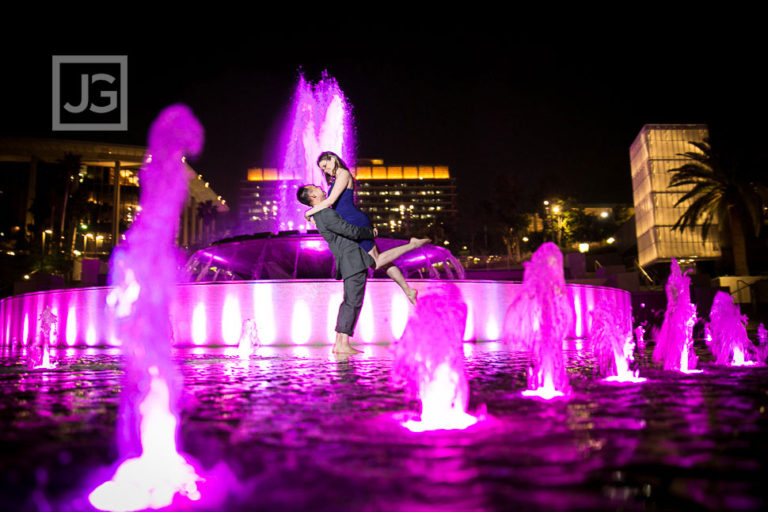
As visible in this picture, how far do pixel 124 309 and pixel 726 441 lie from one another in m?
2.40

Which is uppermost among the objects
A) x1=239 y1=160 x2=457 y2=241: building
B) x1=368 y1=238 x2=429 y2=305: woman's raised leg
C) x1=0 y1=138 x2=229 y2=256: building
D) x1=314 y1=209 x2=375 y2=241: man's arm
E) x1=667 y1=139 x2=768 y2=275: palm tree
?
x1=239 y1=160 x2=457 y2=241: building

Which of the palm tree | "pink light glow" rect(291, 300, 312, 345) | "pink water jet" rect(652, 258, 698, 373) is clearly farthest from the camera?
the palm tree

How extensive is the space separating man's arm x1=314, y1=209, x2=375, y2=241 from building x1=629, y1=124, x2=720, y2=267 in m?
51.9

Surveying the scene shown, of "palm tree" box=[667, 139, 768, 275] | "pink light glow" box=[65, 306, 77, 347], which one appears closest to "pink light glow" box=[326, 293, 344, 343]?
"pink light glow" box=[65, 306, 77, 347]

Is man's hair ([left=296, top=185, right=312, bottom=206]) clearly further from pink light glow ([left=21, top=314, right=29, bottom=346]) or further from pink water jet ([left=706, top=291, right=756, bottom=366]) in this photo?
pink light glow ([left=21, top=314, right=29, bottom=346])

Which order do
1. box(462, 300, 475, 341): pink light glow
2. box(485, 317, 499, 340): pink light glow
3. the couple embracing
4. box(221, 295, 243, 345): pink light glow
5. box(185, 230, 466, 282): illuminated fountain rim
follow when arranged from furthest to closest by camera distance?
box(185, 230, 466, 282): illuminated fountain rim, box(485, 317, 499, 340): pink light glow, box(462, 300, 475, 341): pink light glow, box(221, 295, 243, 345): pink light glow, the couple embracing

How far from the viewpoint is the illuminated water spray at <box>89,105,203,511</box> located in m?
1.75

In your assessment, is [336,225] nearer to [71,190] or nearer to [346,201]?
[346,201]

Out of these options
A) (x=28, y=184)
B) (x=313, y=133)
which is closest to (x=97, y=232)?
(x=28, y=184)

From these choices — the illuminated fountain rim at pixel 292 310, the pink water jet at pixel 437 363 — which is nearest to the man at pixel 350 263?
the pink water jet at pixel 437 363

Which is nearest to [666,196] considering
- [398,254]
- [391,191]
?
[398,254]

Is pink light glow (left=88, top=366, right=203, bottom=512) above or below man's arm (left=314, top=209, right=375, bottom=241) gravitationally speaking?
below

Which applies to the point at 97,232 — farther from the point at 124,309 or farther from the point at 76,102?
the point at 124,309

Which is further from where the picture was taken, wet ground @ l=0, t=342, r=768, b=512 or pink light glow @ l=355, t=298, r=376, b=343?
pink light glow @ l=355, t=298, r=376, b=343
